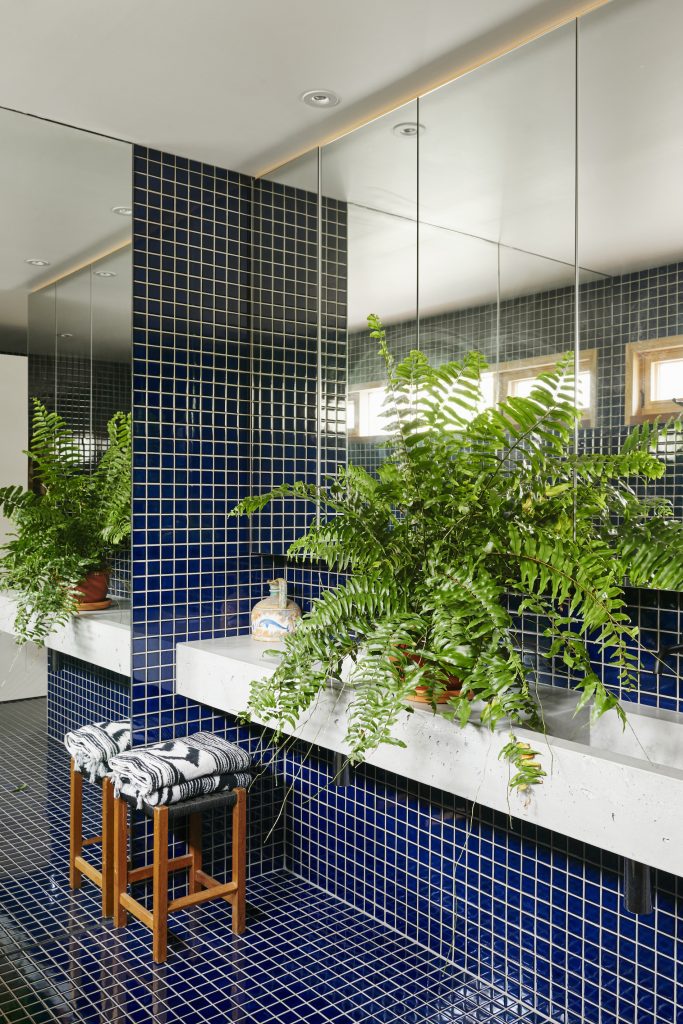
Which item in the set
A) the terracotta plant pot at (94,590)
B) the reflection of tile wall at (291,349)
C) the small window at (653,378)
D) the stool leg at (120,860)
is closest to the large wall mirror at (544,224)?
the small window at (653,378)

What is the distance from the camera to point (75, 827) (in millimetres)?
2791

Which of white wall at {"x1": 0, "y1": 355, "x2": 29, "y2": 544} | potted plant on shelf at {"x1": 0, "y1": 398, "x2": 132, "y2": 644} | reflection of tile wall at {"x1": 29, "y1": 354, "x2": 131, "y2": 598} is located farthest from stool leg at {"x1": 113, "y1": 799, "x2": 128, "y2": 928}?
white wall at {"x1": 0, "y1": 355, "x2": 29, "y2": 544}

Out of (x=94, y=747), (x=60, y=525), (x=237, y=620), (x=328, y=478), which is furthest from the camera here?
(x=237, y=620)

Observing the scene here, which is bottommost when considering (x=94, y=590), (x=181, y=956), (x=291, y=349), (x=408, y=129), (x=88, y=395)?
(x=181, y=956)

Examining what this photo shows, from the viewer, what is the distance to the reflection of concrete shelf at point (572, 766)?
1.59 m

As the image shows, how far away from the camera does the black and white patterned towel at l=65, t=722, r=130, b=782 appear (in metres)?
2.74

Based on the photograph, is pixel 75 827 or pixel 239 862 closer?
pixel 239 862

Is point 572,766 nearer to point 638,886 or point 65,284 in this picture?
point 638,886

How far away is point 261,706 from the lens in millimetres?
2037

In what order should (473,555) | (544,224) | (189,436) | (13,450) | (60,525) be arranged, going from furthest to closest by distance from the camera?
(189,436) < (60,525) < (13,450) < (544,224) < (473,555)

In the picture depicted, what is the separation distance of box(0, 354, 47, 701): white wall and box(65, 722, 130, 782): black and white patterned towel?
26cm

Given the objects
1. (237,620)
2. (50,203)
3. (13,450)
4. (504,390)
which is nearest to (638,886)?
(504,390)

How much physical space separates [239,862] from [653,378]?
1.84 metres

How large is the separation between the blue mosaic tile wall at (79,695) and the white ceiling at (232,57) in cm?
164
